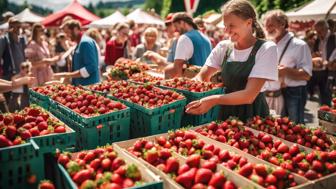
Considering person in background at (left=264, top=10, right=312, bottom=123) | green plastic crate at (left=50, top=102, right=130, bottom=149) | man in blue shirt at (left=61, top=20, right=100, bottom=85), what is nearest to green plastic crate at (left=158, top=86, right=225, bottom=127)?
green plastic crate at (left=50, top=102, right=130, bottom=149)

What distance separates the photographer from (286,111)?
537 cm

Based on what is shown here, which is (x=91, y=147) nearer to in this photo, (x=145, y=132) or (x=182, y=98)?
(x=145, y=132)

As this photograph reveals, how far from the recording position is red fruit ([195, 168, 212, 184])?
199cm

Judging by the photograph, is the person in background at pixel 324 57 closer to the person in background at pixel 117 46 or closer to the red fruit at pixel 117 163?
the person in background at pixel 117 46

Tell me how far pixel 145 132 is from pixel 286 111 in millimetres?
2950

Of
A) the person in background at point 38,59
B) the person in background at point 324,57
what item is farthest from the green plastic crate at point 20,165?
the person in background at point 324,57

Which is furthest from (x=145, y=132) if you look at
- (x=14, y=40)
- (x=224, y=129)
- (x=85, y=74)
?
(x=14, y=40)

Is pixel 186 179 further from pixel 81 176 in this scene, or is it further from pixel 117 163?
pixel 81 176

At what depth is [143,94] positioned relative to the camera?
3.48 metres

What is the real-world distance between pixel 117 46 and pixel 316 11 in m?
5.28

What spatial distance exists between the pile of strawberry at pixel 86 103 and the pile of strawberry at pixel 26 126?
0.97 feet

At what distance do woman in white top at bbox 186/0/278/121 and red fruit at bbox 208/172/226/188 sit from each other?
3.30 ft

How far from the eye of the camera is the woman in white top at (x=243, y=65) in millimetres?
2959

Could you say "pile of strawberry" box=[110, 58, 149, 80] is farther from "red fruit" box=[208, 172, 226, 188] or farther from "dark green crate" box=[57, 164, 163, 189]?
"red fruit" box=[208, 172, 226, 188]
